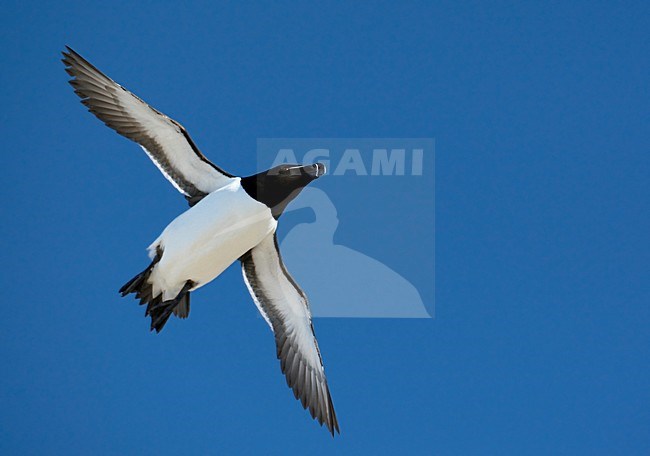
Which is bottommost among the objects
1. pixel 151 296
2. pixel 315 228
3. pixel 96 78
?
pixel 151 296

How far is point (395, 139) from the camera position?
48.2ft

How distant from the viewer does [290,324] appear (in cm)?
1440

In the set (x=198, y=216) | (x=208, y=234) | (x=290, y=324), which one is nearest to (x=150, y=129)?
(x=198, y=216)

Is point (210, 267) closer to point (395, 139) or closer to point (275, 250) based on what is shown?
point (275, 250)

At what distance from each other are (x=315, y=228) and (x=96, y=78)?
9.22ft

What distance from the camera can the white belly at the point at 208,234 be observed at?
13.1 m

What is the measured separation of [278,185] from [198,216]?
777mm

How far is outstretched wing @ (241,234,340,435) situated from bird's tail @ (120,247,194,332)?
933 millimetres

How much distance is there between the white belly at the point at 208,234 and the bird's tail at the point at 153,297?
0.19 ft

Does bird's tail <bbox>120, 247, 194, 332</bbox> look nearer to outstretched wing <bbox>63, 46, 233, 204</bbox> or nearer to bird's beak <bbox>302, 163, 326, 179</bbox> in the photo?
outstretched wing <bbox>63, 46, 233, 204</bbox>

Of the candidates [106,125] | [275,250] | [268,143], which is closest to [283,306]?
[275,250]

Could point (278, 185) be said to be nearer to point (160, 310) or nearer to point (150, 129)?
point (150, 129)

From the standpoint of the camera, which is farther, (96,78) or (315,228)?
(315,228)

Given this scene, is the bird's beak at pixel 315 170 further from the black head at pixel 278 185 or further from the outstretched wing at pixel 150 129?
the outstretched wing at pixel 150 129
